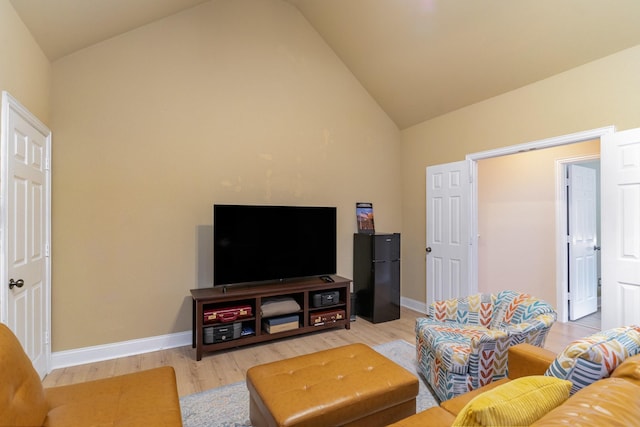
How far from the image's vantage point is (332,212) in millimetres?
3924

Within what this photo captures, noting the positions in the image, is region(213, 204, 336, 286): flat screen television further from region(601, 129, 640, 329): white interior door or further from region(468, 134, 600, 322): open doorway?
region(601, 129, 640, 329): white interior door

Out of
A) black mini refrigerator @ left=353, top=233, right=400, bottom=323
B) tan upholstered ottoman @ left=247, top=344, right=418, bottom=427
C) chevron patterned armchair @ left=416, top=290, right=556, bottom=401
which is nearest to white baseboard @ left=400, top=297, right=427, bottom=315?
black mini refrigerator @ left=353, top=233, right=400, bottom=323

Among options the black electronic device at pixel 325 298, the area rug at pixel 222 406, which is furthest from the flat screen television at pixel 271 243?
the area rug at pixel 222 406

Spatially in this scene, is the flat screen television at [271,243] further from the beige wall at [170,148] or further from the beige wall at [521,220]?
the beige wall at [521,220]

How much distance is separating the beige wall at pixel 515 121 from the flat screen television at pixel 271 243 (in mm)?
1524

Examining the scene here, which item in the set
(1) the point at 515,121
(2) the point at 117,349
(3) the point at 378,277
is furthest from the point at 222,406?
(1) the point at 515,121

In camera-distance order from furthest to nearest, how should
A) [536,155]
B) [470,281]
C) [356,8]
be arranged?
[536,155] < [470,281] < [356,8]

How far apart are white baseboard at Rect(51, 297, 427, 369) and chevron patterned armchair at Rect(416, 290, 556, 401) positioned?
244 centimetres

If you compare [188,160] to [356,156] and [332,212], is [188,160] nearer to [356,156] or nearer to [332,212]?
[332,212]

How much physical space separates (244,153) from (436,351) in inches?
110

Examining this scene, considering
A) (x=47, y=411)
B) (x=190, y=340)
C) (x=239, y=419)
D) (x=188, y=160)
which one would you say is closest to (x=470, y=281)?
A: (x=239, y=419)

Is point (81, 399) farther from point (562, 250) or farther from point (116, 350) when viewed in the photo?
point (562, 250)

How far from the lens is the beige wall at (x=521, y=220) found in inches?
167

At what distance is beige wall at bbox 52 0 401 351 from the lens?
2992 mm
